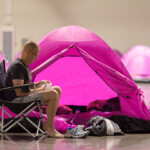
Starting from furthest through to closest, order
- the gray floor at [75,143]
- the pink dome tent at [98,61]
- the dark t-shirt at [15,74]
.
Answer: the pink dome tent at [98,61] → the dark t-shirt at [15,74] → the gray floor at [75,143]

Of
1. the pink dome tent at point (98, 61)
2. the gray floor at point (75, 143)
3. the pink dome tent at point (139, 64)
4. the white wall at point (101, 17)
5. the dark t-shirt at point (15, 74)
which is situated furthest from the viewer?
the white wall at point (101, 17)

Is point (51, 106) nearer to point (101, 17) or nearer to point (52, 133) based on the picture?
point (52, 133)

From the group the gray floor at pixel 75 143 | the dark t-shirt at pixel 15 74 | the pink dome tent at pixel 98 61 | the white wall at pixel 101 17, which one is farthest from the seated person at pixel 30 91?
the white wall at pixel 101 17

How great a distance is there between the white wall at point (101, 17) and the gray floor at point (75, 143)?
10324mm

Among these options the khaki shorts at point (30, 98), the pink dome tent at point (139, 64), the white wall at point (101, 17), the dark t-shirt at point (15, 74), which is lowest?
the pink dome tent at point (139, 64)

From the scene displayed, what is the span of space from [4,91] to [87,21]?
10787 mm

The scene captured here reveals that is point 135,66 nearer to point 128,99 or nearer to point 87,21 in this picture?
point 87,21

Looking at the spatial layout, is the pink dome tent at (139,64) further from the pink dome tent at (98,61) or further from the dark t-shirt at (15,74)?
the dark t-shirt at (15,74)

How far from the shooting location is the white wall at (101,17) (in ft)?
44.4

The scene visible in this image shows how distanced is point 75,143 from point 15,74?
0.87m

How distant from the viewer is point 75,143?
321cm

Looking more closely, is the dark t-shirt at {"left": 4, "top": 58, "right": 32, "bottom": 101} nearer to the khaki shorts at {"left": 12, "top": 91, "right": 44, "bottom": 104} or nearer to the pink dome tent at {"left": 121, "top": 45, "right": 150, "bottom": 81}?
the khaki shorts at {"left": 12, "top": 91, "right": 44, "bottom": 104}

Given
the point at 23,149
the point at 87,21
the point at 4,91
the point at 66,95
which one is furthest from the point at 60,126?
the point at 87,21

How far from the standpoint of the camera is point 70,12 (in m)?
14.0
